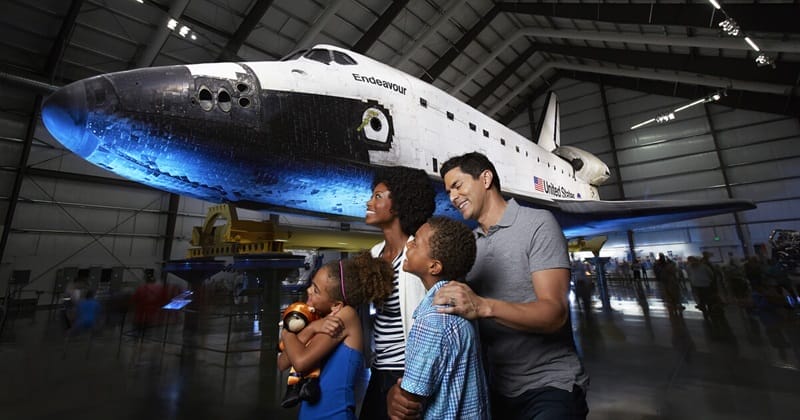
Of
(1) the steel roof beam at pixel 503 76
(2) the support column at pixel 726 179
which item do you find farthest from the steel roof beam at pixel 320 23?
(2) the support column at pixel 726 179

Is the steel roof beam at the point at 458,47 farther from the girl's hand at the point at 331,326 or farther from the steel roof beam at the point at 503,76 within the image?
the girl's hand at the point at 331,326

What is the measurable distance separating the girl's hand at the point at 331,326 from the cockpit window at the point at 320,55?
241cm

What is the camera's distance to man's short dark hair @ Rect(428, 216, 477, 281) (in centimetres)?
102

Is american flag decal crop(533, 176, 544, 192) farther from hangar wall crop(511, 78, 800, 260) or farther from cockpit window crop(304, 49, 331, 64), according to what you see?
hangar wall crop(511, 78, 800, 260)

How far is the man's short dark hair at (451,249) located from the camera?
40.1 inches

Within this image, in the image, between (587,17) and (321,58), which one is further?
(587,17)

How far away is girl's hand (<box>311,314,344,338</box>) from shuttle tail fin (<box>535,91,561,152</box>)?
33.5ft

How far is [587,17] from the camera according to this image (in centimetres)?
1135

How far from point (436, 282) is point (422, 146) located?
2425 mm

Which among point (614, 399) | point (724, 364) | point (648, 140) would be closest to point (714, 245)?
point (648, 140)

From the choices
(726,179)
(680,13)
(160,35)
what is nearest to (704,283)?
(680,13)

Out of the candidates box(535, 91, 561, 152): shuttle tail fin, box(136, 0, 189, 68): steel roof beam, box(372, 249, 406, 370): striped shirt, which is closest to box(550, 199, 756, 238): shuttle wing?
box(372, 249, 406, 370): striped shirt

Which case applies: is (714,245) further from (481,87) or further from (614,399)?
(614,399)

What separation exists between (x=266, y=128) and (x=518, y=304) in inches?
77.5
